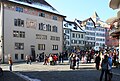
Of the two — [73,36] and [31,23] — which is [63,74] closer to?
[31,23]

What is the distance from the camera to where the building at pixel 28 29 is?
172 feet

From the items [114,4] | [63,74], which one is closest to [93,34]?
[63,74]

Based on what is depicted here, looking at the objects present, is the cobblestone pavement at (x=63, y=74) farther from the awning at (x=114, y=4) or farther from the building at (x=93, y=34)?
the building at (x=93, y=34)

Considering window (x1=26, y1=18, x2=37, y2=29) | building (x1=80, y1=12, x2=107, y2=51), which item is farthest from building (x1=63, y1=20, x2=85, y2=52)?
window (x1=26, y1=18, x2=37, y2=29)


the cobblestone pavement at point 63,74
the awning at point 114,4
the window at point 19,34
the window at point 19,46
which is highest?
the window at point 19,34

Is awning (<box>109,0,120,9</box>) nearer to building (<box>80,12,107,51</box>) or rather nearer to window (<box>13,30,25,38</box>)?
window (<box>13,30,25,38</box>)

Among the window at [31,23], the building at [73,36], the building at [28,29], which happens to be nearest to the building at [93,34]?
the building at [73,36]

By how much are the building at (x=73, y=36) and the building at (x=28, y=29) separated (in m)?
25.1

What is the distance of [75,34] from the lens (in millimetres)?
99375

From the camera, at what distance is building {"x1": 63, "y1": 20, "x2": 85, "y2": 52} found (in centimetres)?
9350

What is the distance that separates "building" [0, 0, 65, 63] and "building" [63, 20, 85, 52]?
82.3 ft

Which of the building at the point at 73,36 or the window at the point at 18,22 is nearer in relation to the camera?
the window at the point at 18,22

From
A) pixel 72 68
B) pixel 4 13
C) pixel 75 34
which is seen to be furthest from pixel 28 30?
pixel 75 34

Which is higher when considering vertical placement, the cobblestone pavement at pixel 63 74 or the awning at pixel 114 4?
the awning at pixel 114 4
